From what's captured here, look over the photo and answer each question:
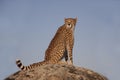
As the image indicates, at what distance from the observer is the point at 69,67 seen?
9.63m

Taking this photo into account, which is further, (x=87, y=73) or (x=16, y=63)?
(x=16, y=63)

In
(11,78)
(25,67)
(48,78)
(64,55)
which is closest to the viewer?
(48,78)

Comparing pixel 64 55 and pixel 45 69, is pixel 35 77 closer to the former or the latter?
pixel 45 69

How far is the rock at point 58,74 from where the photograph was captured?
9.02m

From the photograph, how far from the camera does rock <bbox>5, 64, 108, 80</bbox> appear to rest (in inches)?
355

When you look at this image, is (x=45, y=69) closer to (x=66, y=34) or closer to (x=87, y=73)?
(x=87, y=73)

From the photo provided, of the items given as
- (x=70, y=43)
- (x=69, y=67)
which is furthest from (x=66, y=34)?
(x=69, y=67)

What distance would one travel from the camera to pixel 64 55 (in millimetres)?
14453

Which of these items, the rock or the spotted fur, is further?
the spotted fur

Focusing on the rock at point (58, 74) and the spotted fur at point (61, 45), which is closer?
the rock at point (58, 74)

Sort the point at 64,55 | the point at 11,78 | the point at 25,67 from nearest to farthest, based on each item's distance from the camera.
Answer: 1. the point at 11,78
2. the point at 25,67
3. the point at 64,55

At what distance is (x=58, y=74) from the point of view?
906cm

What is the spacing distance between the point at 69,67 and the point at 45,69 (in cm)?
75

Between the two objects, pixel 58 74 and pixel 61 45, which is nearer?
pixel 58 74
